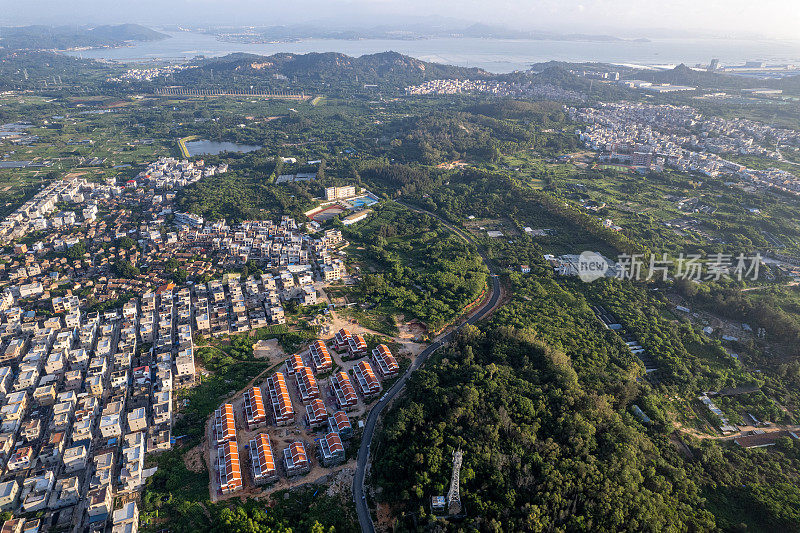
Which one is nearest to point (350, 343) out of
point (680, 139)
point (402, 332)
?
point (402, 332)

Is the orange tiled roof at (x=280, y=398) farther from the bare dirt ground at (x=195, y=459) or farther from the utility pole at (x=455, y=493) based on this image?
the utility pole at (x=455, y=493)

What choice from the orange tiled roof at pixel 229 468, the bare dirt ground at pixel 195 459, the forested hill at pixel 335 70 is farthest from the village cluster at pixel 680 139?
the bare dirt ground at pixel 195 459

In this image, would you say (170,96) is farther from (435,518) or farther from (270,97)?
(435,518)

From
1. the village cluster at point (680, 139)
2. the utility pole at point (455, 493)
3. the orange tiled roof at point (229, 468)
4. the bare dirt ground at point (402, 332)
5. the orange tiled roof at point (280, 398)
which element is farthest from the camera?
the village cluster at point (680, 139)

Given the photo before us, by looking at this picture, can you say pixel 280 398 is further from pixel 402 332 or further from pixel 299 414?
pixel 402 332

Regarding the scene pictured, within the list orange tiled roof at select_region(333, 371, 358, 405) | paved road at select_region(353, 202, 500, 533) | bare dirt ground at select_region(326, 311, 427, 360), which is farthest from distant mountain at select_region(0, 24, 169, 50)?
paved road at select_region(353, 202, 500, 533)

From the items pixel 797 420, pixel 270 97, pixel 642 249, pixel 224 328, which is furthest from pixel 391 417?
pixel 270 97
